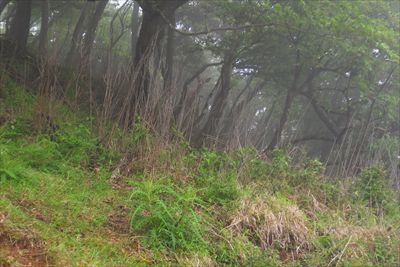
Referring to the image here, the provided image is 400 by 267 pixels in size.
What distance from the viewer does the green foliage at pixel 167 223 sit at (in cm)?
422

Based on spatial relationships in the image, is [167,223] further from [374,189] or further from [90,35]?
[90,35]

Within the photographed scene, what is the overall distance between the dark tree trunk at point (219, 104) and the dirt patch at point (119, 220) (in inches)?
→ 126

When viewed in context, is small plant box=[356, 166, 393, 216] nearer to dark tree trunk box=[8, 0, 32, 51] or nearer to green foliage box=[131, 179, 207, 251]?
green foliage box=[131, 179, 207, 251]

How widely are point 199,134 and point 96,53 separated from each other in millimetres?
2434

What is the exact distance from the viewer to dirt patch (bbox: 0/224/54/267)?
3229 millimetres

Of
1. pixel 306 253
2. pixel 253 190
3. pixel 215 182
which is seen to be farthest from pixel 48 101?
Answer: pixel 306 253

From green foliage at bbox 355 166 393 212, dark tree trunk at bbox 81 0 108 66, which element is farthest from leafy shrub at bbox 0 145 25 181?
green foliage at bbox 355 166 393 212

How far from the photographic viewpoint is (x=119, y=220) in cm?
450

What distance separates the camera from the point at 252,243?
484 centimetres

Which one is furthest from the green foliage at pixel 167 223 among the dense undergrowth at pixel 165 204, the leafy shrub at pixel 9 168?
the leafy shrub at pixel 9 168

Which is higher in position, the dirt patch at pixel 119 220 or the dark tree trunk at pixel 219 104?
the dark tree trunk at pixel 219 104

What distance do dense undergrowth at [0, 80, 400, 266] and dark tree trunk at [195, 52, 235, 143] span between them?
1.84 meters

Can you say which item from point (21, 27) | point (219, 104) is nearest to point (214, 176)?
point (219, 104)

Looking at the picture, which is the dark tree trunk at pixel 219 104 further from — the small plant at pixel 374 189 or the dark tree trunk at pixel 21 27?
the dark tree trunk at pixel 21 27
